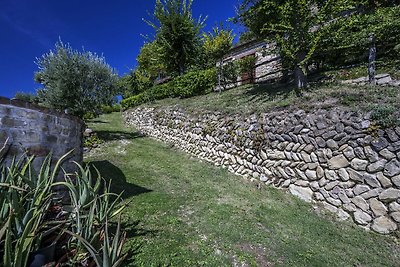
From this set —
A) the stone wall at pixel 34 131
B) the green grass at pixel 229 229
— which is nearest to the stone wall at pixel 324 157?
the green grass at pixel 229 229

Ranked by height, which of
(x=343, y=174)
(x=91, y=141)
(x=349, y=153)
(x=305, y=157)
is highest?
(x=91, y=141)

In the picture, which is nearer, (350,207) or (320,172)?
(350,207)

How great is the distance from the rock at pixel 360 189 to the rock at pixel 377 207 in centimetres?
24

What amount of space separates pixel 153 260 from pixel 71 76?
33.5ft

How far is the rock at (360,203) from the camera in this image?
5329 mm

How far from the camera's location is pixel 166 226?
15.5ft

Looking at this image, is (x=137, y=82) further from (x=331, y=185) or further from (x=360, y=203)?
(x=360, y=203)

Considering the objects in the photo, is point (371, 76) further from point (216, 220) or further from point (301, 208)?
point (216, 220)

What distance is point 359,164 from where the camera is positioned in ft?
18.1

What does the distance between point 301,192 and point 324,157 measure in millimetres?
1176

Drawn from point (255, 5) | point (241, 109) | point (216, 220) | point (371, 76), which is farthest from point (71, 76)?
point (371, 76)

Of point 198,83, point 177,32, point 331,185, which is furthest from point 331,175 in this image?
point 177,32

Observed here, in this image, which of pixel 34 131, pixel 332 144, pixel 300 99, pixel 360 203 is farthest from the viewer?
pixel 300 99

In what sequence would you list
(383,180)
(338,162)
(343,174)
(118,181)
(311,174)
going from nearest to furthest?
(383,180) < (343,174) < (338,162) < (311,174) < (118,181)
